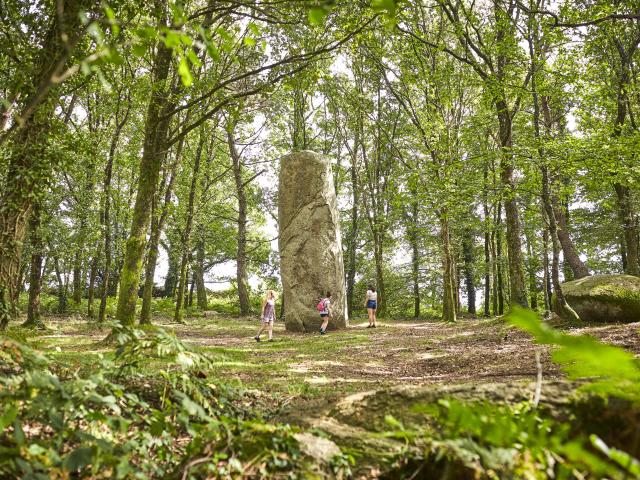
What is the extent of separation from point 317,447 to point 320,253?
1284cm

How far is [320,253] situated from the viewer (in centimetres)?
1466

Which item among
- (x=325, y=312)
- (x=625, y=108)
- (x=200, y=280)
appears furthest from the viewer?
(x=200, y=280)

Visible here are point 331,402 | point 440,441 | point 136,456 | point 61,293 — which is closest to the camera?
point 440,441

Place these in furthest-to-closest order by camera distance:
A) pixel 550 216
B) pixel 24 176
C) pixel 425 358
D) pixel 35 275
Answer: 1. pixel 35 275
2. pixel 550 216
3. pixel 425 358
4. pixel 24 176

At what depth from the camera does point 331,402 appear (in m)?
2.52

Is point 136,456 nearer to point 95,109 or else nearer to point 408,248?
point 95,109

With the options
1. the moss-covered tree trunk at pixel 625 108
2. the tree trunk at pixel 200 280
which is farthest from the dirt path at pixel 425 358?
the tree trunk at pixel 200 280

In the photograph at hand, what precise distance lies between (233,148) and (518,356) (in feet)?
63.8

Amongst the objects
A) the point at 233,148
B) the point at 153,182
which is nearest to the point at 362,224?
the point at 233,148

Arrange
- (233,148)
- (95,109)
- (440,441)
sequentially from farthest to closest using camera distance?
(233,148)
(95,109)
(440,441)

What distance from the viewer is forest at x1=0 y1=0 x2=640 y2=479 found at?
1.66 metres

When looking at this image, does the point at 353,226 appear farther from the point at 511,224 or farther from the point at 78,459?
the point at 78,459

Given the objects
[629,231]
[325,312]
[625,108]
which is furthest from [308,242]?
[629,231]

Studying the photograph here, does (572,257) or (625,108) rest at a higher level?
(625,108)
